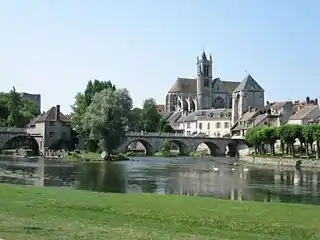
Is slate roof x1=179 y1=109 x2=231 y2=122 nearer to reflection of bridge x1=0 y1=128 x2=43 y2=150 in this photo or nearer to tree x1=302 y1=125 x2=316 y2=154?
reflection of bridge x1=0 y1=128 x2=43 y2=150

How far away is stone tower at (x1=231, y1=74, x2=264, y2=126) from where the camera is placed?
153000 mm

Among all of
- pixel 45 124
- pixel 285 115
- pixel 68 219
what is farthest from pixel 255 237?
pixel 285 115

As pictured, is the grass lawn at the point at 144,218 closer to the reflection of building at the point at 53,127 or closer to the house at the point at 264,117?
the reflection of building at the point at 53,127

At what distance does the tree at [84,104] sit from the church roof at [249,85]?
51440mm

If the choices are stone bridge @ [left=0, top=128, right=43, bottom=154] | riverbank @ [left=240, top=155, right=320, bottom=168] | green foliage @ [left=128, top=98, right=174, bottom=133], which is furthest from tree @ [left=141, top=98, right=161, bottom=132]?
riverbank @ [left=240, top=155, right=320, bottom=168]

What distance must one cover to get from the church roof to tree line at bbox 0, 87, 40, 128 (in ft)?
184

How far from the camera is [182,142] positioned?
130m

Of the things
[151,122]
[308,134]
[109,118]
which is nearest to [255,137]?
[308,134]

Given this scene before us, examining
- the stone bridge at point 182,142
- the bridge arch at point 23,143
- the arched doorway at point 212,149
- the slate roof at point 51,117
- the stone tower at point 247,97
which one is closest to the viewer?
the slate roof at point 51,117

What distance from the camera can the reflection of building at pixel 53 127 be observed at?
11350 cm

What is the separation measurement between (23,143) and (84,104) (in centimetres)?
2061

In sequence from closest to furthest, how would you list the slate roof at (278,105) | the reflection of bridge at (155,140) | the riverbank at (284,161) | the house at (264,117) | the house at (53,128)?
1. the riverbank at (284,161)
2. the reflection of bridge at (155,140)
3. the house at (53,128)
4. the house at (264,117)
5. the slate roof at (278,105)

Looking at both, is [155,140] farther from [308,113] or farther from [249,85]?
[249,85]

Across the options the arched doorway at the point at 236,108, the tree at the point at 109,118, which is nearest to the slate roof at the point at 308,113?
the arched doorway at the point at 236,108
